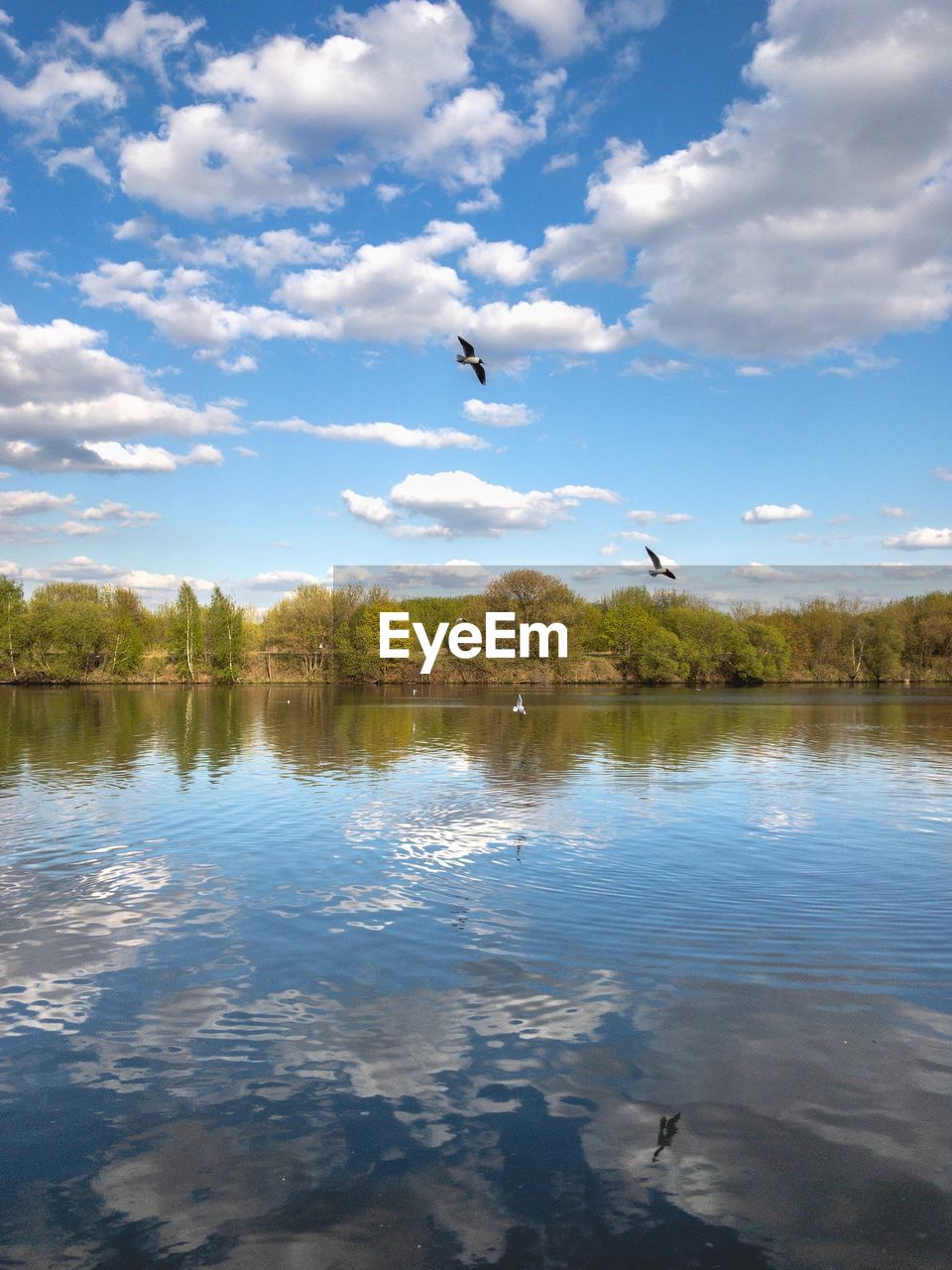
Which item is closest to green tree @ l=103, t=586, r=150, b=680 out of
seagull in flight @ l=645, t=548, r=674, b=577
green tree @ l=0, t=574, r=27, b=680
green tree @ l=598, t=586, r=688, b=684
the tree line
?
the tree line

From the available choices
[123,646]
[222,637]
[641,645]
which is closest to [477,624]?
[641,645]

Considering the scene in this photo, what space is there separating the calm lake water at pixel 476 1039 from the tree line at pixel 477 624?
3493 inches

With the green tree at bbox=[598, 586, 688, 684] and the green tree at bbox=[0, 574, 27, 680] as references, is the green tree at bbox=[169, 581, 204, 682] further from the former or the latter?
the green tree at bbox=[598, 586, 688, 684]

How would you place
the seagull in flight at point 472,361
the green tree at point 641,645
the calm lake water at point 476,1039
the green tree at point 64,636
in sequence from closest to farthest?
the calm lake water at point 476,1039, the seagull in flight at point 472,361, the green tree at point 64,636, the green tree at point 641,645

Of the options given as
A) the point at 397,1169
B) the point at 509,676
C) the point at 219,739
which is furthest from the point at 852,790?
the point at 509,676

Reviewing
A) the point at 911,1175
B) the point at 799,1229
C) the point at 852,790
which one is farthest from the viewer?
the point at 852,790

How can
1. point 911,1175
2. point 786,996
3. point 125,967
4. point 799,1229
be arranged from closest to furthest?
point 799,1229 < point 911,1175 < point 786,996 < point 125,967

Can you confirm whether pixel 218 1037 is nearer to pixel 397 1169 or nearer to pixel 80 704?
pixel 397 1169

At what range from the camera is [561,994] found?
31.8ft

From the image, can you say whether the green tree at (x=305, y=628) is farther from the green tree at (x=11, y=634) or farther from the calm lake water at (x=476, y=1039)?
the calm lake water at (x=476, y=1039)

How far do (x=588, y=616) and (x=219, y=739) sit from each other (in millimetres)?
77009

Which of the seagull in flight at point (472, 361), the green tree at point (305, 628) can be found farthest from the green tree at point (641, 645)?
the seagull in flight at point (472, 361)

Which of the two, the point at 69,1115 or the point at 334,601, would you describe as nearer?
the point at 69,1115

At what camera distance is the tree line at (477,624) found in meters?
106
